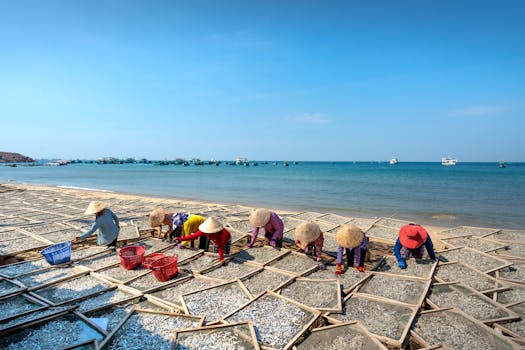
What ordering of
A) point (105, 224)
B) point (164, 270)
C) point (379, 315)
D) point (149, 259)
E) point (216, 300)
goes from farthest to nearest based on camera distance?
1. point (105, 224)
2. point (149, 259)
3. point (164, 270)
4. point (216, 300)
5. point (379, 315)

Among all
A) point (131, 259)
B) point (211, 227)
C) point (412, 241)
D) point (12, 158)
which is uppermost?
point (12, 158)

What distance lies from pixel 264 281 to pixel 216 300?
1196 millimetres

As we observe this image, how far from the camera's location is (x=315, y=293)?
539 cm

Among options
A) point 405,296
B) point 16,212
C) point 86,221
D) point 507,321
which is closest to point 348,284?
point 405,296

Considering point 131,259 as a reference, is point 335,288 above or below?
below

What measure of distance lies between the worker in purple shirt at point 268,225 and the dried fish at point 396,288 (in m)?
2.55

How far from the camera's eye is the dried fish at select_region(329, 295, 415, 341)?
4.29 metres

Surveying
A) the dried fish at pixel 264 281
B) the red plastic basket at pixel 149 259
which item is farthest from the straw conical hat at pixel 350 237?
the red plastic basket at pixel 149 259

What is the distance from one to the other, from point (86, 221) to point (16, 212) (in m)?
4.45

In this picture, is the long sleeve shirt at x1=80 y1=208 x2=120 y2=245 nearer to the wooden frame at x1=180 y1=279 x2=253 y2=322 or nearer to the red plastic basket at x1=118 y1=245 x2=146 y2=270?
the red plastic basket at x1=118 y1=245 x2=146 y2=270

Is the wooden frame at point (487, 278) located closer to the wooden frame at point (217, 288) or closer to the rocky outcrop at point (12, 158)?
the wooden frame at point (217, 288)

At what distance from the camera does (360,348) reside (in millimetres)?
3852

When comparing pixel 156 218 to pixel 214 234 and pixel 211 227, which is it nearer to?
A: pixel 214 234

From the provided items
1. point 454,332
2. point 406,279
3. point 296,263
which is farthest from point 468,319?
point 296,263
